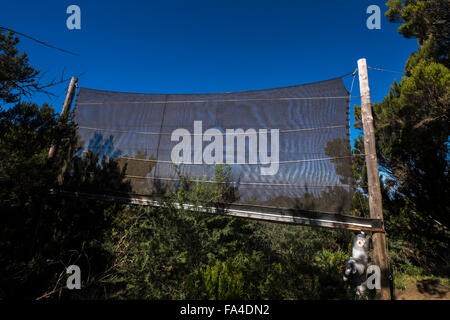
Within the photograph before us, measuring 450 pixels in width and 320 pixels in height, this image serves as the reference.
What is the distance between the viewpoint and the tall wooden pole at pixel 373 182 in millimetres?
3295

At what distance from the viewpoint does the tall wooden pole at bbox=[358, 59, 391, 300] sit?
3.29 metres

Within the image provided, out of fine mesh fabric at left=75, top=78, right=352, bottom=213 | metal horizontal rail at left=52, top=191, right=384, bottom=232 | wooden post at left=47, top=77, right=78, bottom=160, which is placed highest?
wooden post at left=47, top=77, right=78, bottom=160

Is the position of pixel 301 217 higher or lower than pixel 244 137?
lower

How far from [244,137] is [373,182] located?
2379mm

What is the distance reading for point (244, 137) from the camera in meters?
4.18

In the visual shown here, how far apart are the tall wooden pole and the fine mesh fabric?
411 mm

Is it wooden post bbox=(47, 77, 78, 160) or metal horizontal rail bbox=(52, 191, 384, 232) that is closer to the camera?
metal horizontal rail bbox=(52, 191, 384, 232)

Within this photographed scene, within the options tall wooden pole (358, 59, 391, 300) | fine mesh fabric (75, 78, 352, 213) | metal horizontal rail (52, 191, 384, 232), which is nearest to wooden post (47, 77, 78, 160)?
fine mesh fabric (75, 78, 352, 213)

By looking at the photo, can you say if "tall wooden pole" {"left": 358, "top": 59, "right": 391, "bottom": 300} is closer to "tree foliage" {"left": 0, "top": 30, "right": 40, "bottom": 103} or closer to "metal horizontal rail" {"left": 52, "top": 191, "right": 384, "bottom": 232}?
"metal horizontal rail" {"left": 52, "top": 191, "right": 384, "bottom": 232}

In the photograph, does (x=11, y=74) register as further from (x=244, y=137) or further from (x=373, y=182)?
(x=373, y=182)

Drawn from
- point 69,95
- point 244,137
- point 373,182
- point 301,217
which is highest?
point 69,95

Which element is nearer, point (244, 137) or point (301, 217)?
point (301, 217)

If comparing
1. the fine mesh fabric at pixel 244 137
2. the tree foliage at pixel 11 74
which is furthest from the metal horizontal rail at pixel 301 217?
the tree foliage at pixel 11 74

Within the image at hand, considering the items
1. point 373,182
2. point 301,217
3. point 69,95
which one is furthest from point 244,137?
point 69,95
